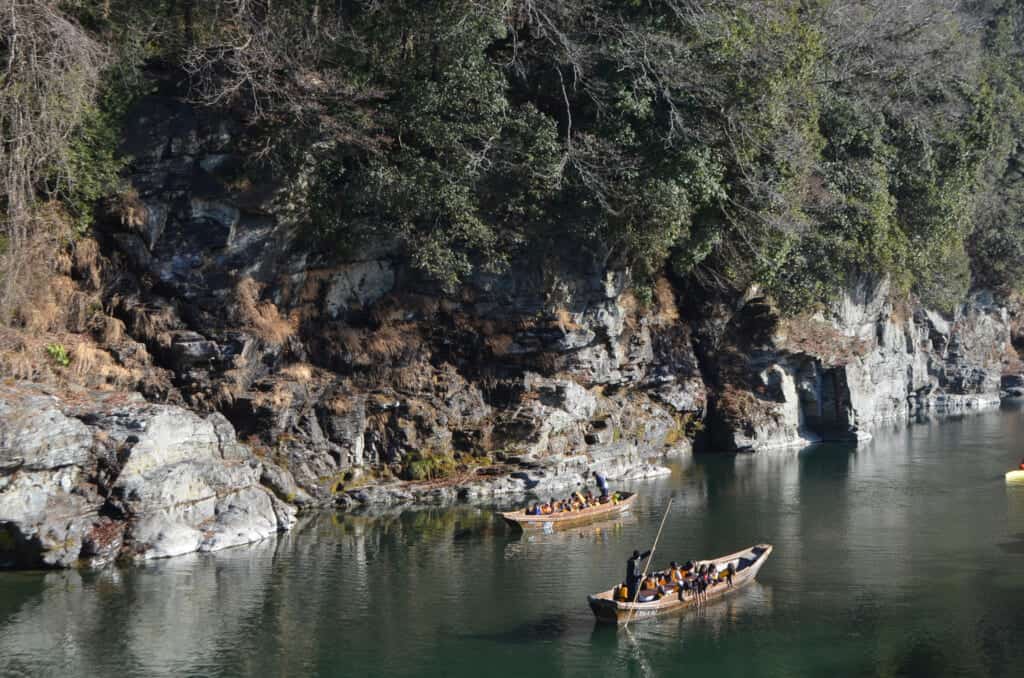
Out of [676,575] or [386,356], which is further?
[386,356]

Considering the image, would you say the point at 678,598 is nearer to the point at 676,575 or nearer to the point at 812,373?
the point at 676,575

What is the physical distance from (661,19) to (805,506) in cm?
1522

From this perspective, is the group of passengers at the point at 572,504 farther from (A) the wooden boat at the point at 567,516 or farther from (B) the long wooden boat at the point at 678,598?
(B) the long wooden boat at the point at 678,598

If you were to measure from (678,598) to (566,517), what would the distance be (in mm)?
7971

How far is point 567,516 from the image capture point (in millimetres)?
28031

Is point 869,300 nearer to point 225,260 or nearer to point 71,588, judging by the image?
point 225,260

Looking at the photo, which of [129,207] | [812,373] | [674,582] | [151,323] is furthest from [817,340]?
[129,207]

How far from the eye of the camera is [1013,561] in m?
23.5

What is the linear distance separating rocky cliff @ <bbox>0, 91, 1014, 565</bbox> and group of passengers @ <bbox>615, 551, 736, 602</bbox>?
10.9m

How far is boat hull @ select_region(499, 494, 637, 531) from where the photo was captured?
88.9 ft

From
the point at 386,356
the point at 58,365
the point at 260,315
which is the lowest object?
the point at 58,365

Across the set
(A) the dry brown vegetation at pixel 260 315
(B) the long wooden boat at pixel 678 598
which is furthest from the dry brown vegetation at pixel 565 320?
(B) the long wooden boat at pixel 678 598

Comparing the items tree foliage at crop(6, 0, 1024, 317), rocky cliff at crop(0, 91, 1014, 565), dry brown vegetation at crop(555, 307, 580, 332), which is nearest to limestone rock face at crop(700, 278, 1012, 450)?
rocky cliff at crop(0, 91, 1014, 565)

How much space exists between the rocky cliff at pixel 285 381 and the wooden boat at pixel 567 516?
4.06m
